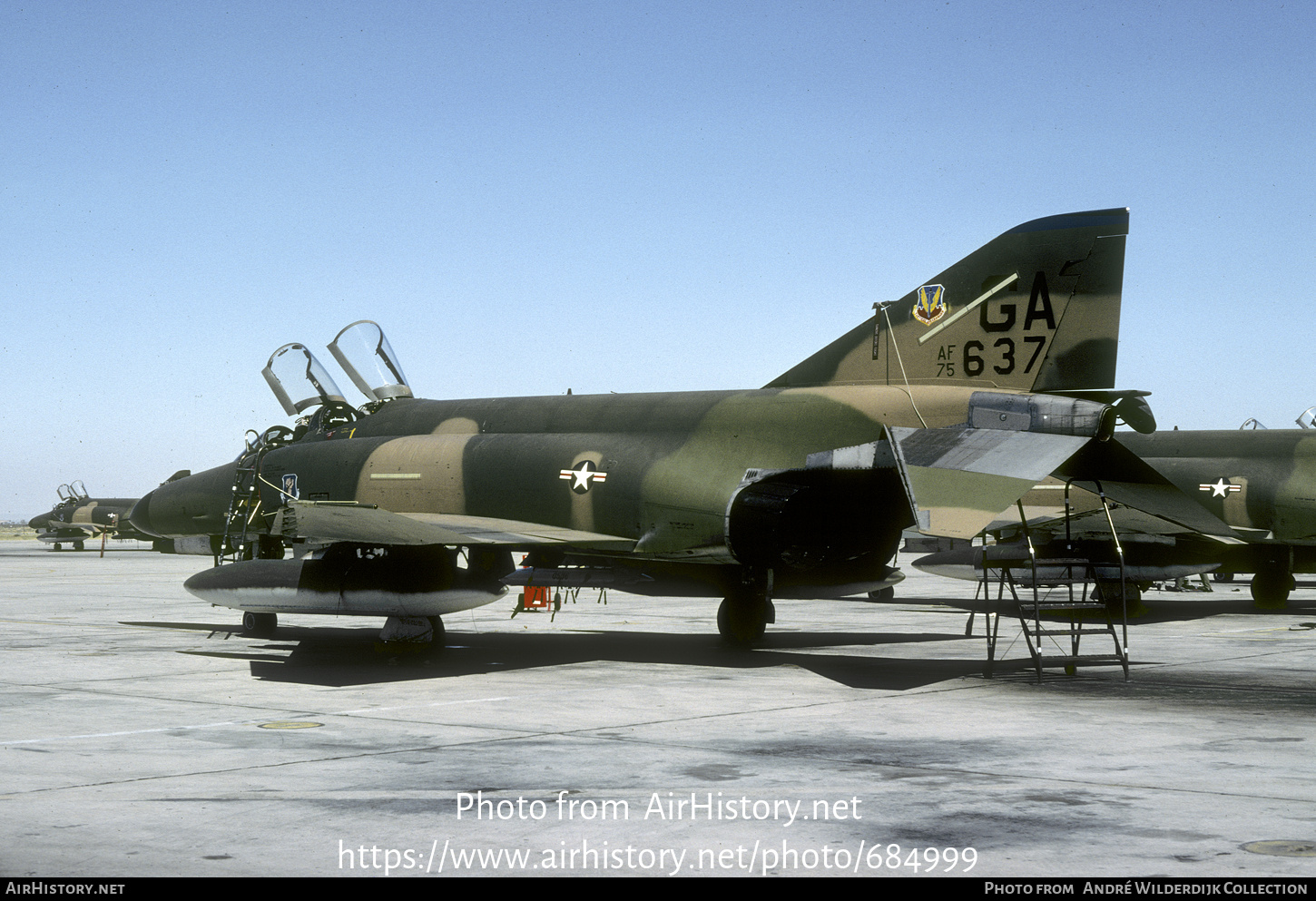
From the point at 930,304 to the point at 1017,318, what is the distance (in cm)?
103

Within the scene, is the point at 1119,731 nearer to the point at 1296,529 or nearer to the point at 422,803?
the point at 422,803

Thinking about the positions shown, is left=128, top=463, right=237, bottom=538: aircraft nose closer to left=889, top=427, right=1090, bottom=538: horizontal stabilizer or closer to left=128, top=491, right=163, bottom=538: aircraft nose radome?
left=128, top=491, right=163, bottom=538: aircraft nose radome

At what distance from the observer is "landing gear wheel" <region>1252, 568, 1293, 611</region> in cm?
2323

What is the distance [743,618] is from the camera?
15211 mm

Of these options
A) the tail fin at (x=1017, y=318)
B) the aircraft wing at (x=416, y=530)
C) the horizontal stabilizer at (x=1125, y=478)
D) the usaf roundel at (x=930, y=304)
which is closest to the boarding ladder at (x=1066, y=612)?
the horizontal stabilizer at (x=1125, y=478)

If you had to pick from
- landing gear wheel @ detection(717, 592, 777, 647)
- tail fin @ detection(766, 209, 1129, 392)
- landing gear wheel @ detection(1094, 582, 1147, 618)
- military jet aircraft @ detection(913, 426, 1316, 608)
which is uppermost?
tail fin @ detection(766, 209, 1129, 392)

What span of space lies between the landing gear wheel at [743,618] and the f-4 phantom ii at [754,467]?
25mm

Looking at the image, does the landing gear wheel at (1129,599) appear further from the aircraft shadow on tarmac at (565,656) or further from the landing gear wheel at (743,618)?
the landing gear wheel at (743,618)

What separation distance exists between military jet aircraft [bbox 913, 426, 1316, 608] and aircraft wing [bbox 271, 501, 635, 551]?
8.16 meters

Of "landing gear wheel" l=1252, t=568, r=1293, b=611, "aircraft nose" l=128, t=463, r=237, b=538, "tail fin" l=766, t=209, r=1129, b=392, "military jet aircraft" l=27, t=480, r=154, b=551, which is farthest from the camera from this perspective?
"military jet aircraft" l=27, t=480, r=154, b=551

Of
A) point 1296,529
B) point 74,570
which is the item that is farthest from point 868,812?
point 74,570

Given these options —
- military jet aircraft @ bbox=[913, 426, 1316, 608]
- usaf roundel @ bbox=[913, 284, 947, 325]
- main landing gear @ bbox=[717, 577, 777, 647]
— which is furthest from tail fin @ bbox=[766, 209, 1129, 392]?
military jet aircraft @ bbox=[913, 426, 1316, 608]

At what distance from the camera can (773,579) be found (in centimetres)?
1503
